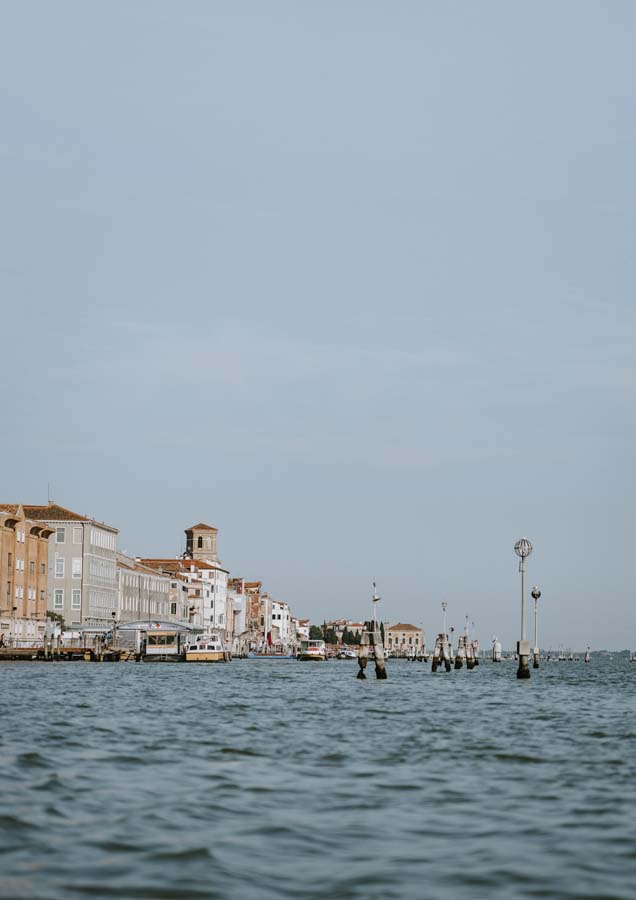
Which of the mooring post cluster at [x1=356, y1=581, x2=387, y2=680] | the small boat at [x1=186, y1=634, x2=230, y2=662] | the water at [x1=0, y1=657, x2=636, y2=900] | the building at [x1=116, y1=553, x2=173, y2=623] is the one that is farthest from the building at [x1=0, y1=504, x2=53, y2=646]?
the water at [x1=0, y1=657, x2=636, y2=900]

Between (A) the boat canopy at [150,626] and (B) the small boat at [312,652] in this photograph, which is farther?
(B) the small boat at [312,652]

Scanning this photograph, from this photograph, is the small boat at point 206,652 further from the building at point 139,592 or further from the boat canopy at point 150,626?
the building at point 139,592

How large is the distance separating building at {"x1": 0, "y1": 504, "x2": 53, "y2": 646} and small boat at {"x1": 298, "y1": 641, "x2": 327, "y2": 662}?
149 ft

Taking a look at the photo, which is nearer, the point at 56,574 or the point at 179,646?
the point at 179,646

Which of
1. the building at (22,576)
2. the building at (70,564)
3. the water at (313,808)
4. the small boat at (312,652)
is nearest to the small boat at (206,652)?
the building at (22,576)

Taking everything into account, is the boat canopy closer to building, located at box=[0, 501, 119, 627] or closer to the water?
building, located at box=[0, 501, 119, 627]

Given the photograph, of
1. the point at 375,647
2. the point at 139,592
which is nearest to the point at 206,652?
the point at 375,647

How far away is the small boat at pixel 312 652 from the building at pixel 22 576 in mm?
45467

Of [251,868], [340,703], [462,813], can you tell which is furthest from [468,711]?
[251,868]

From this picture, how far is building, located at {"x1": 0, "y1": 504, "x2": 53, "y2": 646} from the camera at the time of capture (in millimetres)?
119750

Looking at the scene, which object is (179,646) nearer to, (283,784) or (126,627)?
(126,627)

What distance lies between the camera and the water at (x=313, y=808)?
11609 millimetres

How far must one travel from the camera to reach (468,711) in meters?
37.1

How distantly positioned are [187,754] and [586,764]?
653cm
